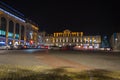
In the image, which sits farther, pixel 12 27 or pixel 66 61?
pixel 12 27

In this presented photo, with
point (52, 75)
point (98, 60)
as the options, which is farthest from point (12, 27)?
point (52, 75)

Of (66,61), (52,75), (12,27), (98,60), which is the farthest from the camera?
(12,27)

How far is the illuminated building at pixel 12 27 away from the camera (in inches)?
4001

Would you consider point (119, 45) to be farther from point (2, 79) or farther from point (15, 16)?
point (2, 79)

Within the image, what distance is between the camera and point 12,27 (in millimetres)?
115688

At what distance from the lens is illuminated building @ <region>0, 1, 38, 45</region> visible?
101625 millimetres

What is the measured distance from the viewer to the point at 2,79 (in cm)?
1020

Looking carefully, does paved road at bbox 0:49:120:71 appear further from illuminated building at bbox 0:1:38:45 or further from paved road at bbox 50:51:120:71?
illuminated building at bbox 0:1:38:45

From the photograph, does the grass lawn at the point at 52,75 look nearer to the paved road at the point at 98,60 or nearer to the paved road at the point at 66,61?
the paved road at the point at 98,60

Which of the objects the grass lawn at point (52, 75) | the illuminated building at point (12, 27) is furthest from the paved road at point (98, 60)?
the illuminated building at point (12, 27)

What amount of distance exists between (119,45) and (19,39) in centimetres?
6026

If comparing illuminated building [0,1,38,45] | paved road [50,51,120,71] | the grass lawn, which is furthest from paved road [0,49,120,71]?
illuminated building [0,1,38,45]

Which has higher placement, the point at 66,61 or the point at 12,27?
the point at 12,27

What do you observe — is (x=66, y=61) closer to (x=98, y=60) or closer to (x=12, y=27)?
(x=98, y=60)
